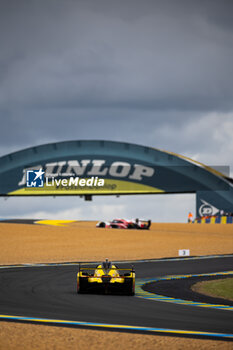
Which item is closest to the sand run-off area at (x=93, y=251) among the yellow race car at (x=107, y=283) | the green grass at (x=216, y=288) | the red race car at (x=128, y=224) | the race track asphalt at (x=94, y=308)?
the race track asphalt at (x=94, y=308)

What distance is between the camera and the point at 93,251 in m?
44.9

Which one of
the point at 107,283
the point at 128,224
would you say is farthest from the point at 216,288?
the point at 128,224

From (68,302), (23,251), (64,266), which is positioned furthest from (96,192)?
(68,302)

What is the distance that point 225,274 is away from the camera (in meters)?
30.0

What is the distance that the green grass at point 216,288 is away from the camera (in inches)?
820

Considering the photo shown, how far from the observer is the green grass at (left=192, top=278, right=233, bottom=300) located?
20.8 m

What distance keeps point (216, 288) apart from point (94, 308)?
7.72 metres

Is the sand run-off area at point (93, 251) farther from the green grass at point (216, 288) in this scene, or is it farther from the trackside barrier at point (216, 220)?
the green grass at point (216, 288)

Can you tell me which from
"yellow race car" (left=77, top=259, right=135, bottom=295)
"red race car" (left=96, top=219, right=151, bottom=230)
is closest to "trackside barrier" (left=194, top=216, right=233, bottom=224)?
"red race car" (left=96, top=219, right=151, bottom=230)

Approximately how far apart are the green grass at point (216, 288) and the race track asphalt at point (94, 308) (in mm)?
3075

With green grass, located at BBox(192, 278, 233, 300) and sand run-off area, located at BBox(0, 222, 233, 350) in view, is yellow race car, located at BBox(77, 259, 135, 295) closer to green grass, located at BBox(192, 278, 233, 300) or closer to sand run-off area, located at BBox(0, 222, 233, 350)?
green grass, located at BBox(192, 278, 233, 300)

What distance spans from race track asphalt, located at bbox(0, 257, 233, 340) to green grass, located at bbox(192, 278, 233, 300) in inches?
121

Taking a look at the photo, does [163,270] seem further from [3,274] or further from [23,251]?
[23,251]

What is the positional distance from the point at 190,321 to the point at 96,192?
6613 cm
